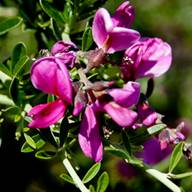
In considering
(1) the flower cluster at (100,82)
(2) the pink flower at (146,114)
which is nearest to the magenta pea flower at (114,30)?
(1) the flower cluster at (100,82)

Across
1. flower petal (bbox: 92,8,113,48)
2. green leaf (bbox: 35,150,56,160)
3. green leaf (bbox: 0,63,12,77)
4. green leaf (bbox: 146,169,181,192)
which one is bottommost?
green leaf (bbox: 146,169,181,192)

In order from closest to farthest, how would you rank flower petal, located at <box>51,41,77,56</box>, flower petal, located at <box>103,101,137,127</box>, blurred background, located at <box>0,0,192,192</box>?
1. flower petal, located at <box>103,101,137,127</box>
2. flower petal, located at <box>51,41,77,56</box>
3. blurred background, located at <box>0,0,192,192</box>

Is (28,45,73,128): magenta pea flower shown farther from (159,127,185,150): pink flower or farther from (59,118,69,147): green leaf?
(159,127,185,150): pink flower

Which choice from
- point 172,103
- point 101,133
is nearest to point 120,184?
point 101,133

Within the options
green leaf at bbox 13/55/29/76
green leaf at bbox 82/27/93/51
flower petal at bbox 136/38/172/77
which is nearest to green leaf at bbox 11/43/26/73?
green leaf at bbox 13/55/29/76

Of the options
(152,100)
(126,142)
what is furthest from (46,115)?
(152,100)

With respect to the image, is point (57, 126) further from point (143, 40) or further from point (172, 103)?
point (172, 103)
